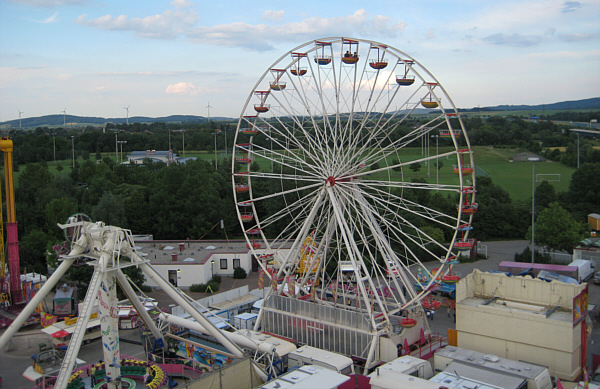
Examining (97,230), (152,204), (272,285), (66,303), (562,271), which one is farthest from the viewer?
(152,204)

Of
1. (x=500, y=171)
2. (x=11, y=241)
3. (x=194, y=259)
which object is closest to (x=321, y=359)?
(x=194, y=259)

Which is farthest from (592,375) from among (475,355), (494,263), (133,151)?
(133,151)

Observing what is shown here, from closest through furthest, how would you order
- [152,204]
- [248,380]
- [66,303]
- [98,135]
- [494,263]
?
[248,380]
[66,303]
[494,263]
[152,204]
[98,135]

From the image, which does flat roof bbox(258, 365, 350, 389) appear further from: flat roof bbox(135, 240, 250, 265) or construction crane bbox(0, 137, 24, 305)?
construction crane bbox(0, 137, 24, 305)

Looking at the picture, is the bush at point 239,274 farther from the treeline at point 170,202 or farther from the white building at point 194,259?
the treeline at point 170,202

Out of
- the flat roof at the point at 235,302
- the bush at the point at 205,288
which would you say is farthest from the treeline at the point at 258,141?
the flat roof at the point at 235,302

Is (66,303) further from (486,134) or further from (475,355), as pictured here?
(486,134)
